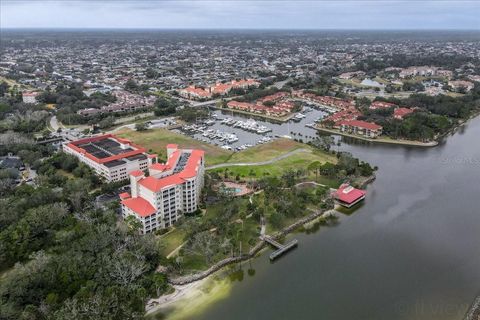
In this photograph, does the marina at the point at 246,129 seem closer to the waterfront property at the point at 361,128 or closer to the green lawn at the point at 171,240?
the waterfront property at the point at 361,128

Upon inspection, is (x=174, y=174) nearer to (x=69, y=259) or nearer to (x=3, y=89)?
(x=69, y=259)

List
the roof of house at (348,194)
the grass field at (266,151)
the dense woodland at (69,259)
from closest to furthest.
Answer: the dense woodland at (69,259)
the roof of house at (348,194)
the grass field at (266,151)

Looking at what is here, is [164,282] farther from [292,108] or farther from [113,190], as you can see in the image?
Answer: [292,108]

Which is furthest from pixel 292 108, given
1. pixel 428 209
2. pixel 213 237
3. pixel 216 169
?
pixel 213 237

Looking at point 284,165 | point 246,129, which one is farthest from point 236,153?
point 246,129

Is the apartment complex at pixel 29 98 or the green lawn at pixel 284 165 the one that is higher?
the apartment complex at pixel 29 98

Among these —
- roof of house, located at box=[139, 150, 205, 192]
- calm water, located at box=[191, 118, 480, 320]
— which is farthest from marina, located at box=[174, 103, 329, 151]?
calm water, located at box=[191, 118, 480, 320]

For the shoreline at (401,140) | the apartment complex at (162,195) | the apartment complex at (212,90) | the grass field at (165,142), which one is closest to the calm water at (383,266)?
the apartment complex at (162,195)
